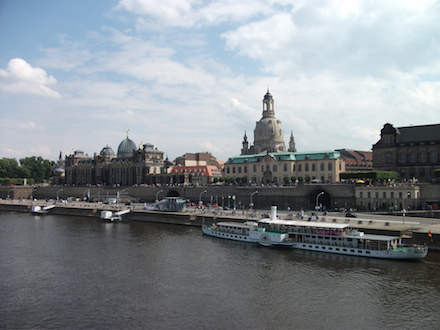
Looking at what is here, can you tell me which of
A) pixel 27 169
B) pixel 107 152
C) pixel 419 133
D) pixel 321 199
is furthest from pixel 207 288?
pixel 27 169

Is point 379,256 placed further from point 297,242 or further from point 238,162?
point 238,162

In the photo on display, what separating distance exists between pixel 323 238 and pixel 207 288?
67.4 feet

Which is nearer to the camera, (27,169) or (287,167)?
(287,167)

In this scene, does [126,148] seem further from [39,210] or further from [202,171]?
[39,210]

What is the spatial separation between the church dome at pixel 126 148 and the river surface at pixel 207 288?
10826 cm

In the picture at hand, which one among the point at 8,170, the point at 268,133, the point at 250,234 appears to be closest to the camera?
the point at 250,234

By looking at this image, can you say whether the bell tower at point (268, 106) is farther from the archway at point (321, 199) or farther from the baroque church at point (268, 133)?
the archway at point (321, 199)

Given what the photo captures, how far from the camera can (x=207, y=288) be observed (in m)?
33.3

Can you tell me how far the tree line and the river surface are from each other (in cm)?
14772

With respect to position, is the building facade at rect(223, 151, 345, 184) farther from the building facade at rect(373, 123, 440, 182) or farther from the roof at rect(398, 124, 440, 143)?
the roof at rect(398, 124, 440, 143)

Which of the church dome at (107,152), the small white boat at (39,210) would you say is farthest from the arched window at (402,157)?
the church dome at (107,152)

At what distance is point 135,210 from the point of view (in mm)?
84625

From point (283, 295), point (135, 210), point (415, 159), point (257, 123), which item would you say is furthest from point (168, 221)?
point (257, 123)

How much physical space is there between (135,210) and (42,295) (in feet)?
173
